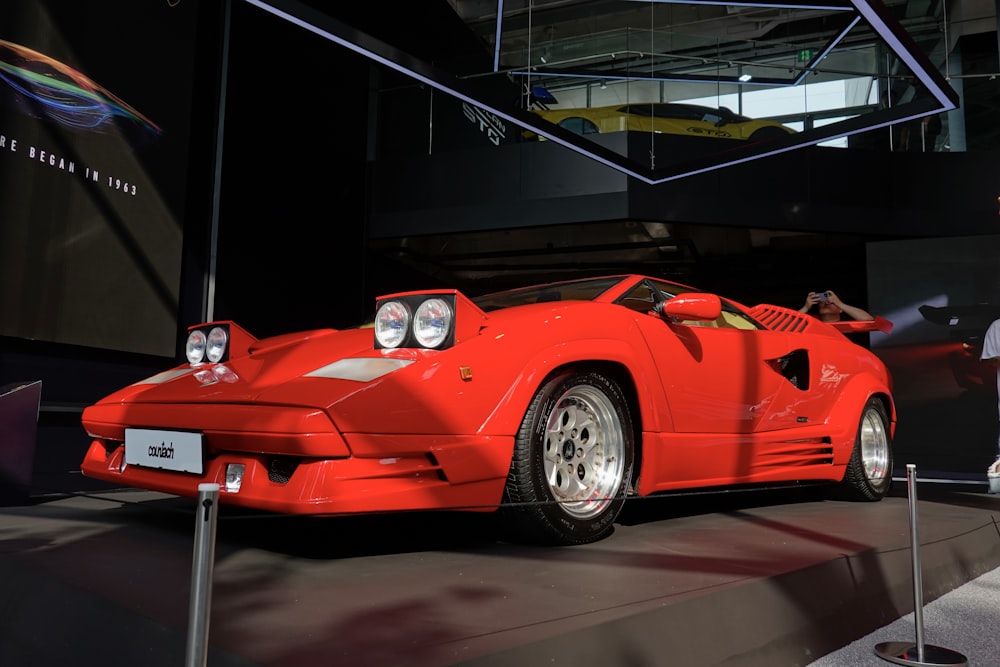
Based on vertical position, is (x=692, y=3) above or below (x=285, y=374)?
above

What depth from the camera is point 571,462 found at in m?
2.38

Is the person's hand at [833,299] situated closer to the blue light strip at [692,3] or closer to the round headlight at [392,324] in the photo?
the blue light strip at [692,3]

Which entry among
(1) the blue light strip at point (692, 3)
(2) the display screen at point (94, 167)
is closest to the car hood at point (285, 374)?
(1) the blue light strip at point (692, 3)

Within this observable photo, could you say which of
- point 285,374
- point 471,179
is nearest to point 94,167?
point 285,374

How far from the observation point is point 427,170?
342 inches

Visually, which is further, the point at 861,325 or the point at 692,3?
the point at 692,3

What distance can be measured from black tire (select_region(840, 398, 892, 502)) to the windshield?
1677mm

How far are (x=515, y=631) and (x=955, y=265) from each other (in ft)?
25.3

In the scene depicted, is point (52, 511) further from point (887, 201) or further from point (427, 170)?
point (887, 201)

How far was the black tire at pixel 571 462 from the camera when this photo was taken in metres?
2.12

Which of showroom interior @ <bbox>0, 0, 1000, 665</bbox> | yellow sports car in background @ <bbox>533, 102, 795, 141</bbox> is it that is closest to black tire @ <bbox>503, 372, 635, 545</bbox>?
showroom interior @ <bbox>0, 0, 1000, 665</bbox>

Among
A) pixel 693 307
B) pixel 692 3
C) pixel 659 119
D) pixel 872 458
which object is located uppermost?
pixel 659 119

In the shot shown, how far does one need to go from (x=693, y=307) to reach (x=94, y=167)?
160 inches

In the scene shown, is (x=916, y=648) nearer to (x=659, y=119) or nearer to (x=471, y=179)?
(x=659, y=119)
